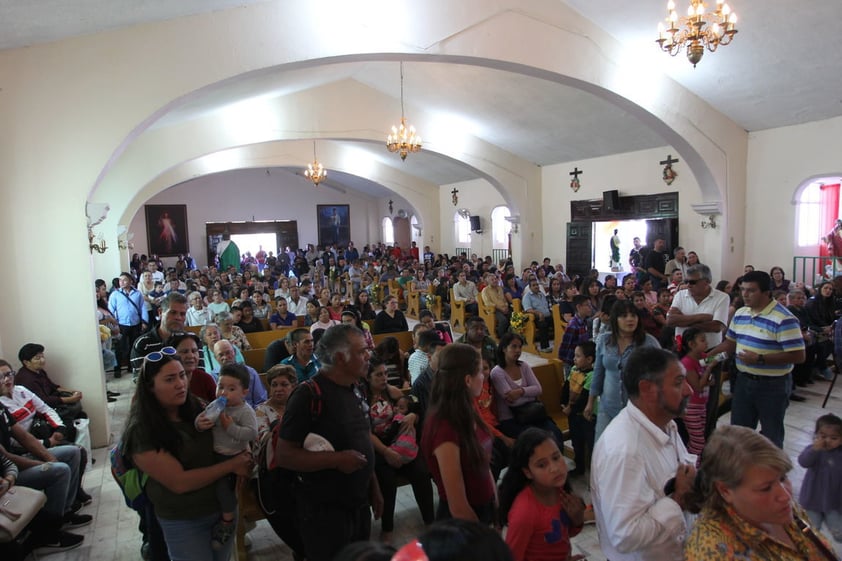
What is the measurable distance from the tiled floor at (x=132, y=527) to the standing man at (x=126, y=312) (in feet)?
9.46

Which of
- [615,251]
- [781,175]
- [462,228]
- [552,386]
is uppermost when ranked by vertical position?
[781,175]

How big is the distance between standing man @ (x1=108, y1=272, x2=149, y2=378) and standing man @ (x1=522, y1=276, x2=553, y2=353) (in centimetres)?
550

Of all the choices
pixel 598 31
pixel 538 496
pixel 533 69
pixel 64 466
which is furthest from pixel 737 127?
pixel 64 466

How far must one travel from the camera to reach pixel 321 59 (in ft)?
18.2

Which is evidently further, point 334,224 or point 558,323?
point 334,224

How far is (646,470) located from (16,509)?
304 centimetres

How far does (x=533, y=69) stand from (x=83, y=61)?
4.67 m

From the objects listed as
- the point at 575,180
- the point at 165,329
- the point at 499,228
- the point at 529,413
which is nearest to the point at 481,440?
the point at 529,413

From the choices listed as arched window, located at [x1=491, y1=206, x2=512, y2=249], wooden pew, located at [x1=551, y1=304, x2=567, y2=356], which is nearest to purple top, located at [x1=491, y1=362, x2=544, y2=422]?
wooden pew, located at [x1=551, y1=304, x2=567, y2=356]

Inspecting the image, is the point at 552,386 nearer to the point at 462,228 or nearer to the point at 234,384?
the point at 234,384

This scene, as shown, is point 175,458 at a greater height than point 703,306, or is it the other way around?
point 703,306

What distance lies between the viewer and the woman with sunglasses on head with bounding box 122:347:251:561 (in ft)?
6.52

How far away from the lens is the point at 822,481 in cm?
302

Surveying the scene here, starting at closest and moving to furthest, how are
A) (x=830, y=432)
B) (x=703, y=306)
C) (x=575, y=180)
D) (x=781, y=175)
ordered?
(x=830, y=432) < (x=703, y=306) < (x=781, y=175) < (x=575, y=180)
